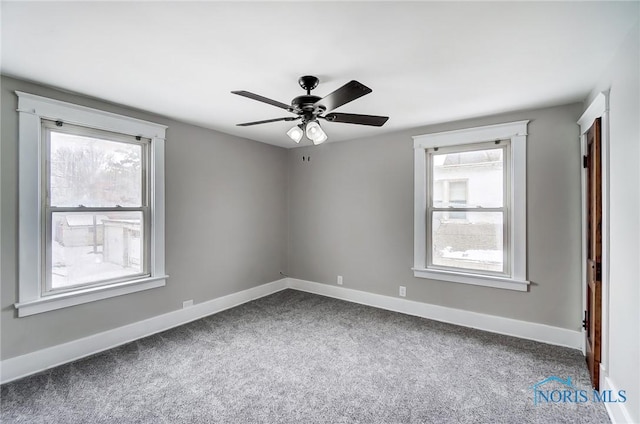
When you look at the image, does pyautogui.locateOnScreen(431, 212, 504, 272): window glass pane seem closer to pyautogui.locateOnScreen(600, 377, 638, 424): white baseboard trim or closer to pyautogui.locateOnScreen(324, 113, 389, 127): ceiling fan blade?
pyautogui.locateOnScreen(600, 377, 638, 424): white baseboard trim

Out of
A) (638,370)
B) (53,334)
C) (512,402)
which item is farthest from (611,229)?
(53,334)

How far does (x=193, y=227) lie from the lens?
12.1ft

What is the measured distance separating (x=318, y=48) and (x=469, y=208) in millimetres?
2642

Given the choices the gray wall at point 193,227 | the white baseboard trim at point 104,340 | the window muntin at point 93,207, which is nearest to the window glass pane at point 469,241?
the gray wall at point 193,227

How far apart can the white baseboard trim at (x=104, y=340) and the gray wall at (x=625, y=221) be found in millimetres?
3889

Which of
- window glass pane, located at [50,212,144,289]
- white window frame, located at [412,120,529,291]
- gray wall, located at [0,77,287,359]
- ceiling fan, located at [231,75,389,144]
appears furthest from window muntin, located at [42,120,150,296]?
white window frame, located at [412,120,529,291]

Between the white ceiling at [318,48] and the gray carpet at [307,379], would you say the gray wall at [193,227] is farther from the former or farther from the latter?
the white ceiling at [318,48]

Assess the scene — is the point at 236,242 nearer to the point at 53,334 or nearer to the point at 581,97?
the point at 53,334

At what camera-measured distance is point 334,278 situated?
15.1ft

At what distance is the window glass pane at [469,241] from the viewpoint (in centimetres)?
336

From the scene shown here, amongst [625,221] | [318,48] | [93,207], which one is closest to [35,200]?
[93,207]

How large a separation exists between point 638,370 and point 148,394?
3118 millimetres

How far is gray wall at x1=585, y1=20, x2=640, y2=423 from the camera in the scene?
161 centimetres

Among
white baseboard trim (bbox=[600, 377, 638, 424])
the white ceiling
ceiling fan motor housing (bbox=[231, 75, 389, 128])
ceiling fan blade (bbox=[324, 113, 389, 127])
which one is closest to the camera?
the white ceiling
